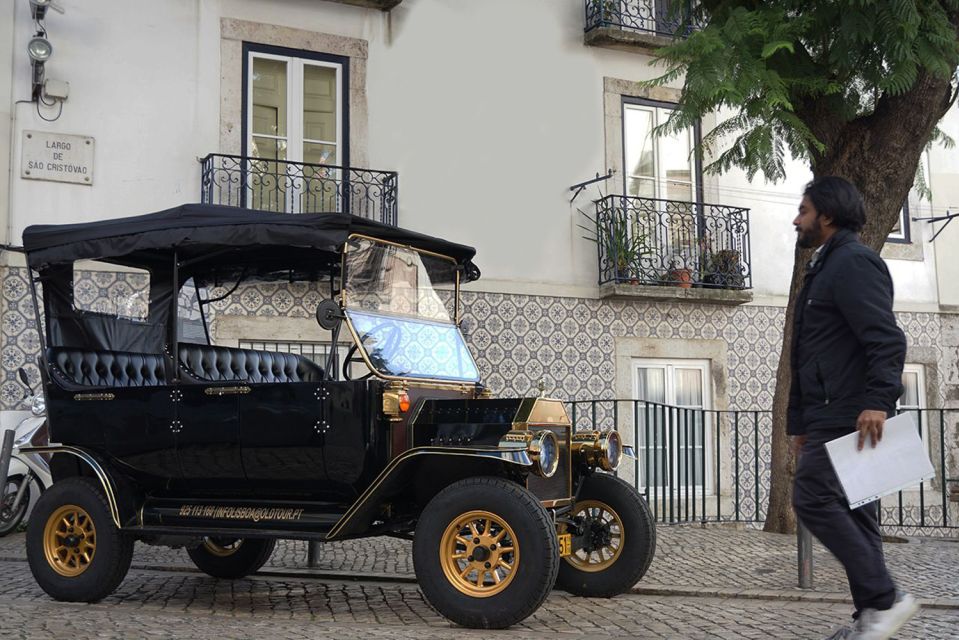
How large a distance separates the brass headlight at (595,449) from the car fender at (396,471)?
88 centimetres

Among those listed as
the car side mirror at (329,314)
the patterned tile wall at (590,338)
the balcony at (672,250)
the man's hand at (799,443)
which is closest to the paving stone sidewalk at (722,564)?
the car side mirror at (329,314)

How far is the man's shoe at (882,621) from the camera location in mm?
4391

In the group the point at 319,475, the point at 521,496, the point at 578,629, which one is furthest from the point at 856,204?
the point at 319,475

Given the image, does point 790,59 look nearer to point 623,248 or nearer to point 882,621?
point 623,248

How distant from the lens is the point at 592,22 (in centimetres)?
1507

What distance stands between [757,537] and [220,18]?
8.12 meters

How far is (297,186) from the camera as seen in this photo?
13312mm

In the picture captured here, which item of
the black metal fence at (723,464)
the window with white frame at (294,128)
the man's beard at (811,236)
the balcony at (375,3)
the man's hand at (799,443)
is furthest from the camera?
the black metal fence at (723,464)

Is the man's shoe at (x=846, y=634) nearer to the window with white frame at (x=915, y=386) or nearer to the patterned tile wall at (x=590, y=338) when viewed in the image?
the patterned tile wall at (x=590, y=338)

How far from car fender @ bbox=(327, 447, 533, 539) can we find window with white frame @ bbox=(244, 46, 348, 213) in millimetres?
7425

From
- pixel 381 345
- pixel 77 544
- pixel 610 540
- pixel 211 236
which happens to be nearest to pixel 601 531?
pixel 610 540

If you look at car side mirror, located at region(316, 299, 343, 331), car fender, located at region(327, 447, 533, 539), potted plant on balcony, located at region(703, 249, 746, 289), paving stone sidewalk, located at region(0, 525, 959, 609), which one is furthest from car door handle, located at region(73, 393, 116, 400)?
potted plant on balcony, located at region(703, 249, 746, 289)

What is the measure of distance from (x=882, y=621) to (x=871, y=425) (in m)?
0.73

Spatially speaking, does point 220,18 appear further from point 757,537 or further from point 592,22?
point 757,537
